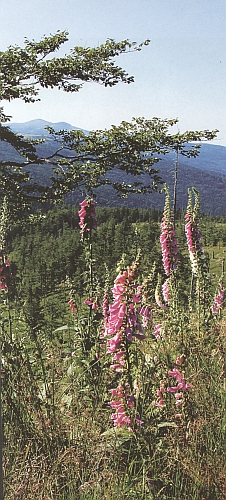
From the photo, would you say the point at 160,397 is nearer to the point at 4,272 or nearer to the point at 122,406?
the point at 122,406

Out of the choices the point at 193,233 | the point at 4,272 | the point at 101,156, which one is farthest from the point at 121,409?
the point at 101,156

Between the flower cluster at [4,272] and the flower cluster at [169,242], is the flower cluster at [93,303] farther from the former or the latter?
the flower cluster at [4,272]

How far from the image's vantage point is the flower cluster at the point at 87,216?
142 inches

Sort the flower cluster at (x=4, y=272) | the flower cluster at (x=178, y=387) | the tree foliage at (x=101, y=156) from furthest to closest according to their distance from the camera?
1. the tree foliage at (x=101, y=156)
2. the flower cluster at (x=4, y=272)
3. the flower cluster at (x=178, y=387)

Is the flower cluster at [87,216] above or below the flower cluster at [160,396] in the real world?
above

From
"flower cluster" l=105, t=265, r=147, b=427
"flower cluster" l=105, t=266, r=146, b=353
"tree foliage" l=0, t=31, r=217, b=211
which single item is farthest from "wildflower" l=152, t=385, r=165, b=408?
"tree foliage" l=0, t=31, r=217, b=211

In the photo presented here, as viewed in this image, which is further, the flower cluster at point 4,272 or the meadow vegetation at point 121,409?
the flower cluster at point 4,272

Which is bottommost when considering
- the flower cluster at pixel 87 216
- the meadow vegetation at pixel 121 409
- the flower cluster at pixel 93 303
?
the meadow vegetation at pixel 121 409

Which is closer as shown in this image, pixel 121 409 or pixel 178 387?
pixel 121 409

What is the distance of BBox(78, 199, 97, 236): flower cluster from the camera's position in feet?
11.9

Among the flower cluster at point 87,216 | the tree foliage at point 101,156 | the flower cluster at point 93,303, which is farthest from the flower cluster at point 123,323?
the tree foliage at point 101,156

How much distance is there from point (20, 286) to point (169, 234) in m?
1.19

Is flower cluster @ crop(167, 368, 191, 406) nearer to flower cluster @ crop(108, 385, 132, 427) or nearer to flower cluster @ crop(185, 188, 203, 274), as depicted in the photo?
flower cluster @ crop(108, 385, 132, 427)

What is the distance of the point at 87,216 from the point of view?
366 centimetres
